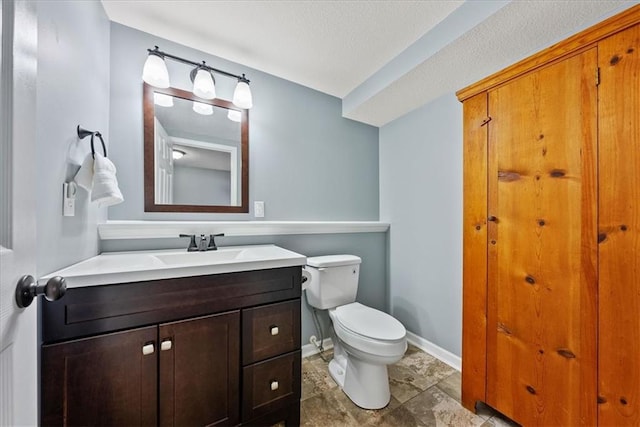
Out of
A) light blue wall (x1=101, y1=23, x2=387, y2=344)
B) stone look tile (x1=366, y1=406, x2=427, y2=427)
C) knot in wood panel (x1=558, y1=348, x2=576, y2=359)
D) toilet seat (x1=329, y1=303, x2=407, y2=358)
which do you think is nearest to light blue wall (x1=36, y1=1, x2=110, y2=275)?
light blue wall (x1=101, y1=23, x2=387, y2=344)

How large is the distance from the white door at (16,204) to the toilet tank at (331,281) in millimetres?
1338

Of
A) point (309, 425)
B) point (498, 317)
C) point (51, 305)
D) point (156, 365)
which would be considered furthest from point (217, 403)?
point (498, 317)

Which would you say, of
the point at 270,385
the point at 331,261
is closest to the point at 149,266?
the point at 270,385

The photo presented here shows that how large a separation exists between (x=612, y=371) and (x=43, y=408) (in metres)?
2.07

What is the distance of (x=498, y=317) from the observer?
4.17ft

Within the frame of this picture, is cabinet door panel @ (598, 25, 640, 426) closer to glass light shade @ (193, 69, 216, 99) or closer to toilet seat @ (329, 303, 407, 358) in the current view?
toilet seat @ (329, 303, 407, 358)

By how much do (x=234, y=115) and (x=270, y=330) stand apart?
147 centimetres

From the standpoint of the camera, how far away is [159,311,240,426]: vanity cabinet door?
99 centimetres

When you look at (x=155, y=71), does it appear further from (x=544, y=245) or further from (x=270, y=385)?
(x=544, y=245)

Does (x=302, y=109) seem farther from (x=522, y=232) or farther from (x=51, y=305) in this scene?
(x=51, y=305)

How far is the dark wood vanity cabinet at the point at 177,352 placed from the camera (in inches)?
33.5

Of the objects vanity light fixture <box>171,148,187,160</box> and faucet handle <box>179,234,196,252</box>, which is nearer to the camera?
faucet handle <box>179,234,196,252</box>

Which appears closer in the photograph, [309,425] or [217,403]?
[217,403]

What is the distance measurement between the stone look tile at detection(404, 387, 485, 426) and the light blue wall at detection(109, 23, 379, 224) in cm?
141
